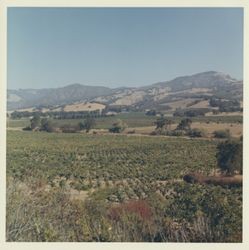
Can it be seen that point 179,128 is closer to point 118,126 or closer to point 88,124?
point 118,126

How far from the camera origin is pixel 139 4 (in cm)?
731

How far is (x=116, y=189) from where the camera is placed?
8.04 meters

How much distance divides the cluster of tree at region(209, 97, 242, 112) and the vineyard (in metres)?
0.68

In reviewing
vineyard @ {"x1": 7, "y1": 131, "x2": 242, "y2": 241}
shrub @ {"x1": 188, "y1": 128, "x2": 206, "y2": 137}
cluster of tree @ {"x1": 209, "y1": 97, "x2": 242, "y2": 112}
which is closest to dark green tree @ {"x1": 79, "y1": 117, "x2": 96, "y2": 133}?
vineyard @ {"x1": 7, "y1": 131, "x2": 242, "y2": 241}

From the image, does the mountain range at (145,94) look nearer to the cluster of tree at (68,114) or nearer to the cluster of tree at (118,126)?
the cluster of tree at (68,114)

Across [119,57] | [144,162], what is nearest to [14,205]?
[144,162]

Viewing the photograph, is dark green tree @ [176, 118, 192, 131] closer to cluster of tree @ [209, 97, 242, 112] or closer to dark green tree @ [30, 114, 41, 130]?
cluster of tree @ [209, 97, 242, 112]

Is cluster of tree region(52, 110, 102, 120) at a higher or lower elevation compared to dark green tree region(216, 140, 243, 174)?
higher

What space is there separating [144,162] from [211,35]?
267cm

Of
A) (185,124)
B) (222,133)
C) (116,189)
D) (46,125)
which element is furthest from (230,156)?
(46,125)

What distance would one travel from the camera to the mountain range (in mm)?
7984

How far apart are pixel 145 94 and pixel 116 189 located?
6.18 ft

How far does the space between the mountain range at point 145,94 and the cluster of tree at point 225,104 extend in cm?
9

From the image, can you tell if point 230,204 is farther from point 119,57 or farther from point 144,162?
point 119,57
